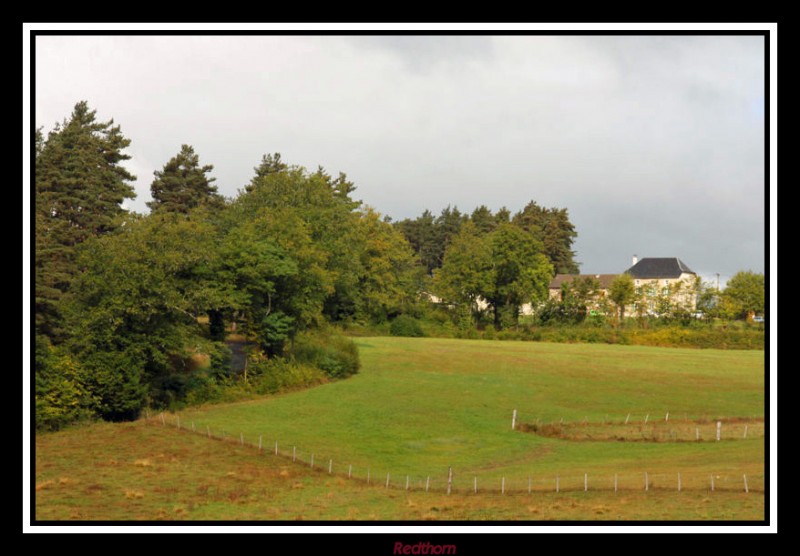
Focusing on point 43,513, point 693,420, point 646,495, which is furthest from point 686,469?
point 43,513

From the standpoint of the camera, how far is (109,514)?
31.8 m

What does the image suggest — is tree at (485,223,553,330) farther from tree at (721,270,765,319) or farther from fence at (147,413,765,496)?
fence at (147,413,765,496)

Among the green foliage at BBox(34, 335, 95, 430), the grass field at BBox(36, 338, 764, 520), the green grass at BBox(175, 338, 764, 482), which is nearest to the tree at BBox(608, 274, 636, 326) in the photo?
the green grass at BBox(175, 338, 764, 482)

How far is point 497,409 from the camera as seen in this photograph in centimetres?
6694

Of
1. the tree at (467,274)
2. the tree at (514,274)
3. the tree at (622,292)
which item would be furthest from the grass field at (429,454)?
the tree at (467,274)

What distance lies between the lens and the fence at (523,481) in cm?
3631

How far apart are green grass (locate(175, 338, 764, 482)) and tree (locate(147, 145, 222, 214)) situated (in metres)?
40.2

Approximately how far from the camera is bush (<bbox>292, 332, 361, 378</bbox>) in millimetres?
80250

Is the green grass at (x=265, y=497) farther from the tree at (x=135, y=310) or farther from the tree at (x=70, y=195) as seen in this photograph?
the tree at (x=70, y=195)

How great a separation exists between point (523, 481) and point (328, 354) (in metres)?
43.6

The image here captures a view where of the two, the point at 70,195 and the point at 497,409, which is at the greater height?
the point at 70,195

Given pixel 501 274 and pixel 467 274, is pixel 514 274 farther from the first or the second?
pixel 467 274

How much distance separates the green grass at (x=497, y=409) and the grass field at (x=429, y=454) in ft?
0.61

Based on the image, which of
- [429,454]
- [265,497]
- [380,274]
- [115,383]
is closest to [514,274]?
[380,274]
